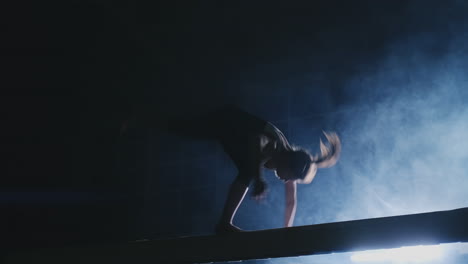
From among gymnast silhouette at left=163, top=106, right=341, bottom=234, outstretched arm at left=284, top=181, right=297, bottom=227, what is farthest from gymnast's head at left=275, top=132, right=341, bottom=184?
outstretched arm at left=284, top=181, right=297, bottom=227

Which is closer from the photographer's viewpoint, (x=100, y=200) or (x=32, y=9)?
(x=32, y=9)

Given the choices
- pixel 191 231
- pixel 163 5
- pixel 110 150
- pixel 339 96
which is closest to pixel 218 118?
pixel 163 5

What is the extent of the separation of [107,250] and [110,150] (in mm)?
2807

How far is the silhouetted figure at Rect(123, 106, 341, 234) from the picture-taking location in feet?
6.77

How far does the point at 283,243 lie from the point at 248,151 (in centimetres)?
47

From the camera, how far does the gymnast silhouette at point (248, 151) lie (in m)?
2.06

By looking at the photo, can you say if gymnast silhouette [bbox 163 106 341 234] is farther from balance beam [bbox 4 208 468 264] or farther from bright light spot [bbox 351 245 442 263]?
bright light spot [bbox 351 245 442 263]

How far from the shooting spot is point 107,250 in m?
2.23

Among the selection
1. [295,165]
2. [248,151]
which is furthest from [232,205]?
[295,165]

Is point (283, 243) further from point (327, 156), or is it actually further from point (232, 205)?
point (327, 156)

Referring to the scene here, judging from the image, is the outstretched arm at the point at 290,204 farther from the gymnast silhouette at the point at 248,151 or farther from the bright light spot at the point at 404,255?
the bright light spot at the point at 404,255

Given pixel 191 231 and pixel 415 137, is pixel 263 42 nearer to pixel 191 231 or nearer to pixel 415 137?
pixel 415 137

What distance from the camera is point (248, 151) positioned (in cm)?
211

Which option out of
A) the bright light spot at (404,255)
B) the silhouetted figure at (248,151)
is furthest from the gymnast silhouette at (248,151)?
the bright light spot at (404,255)
